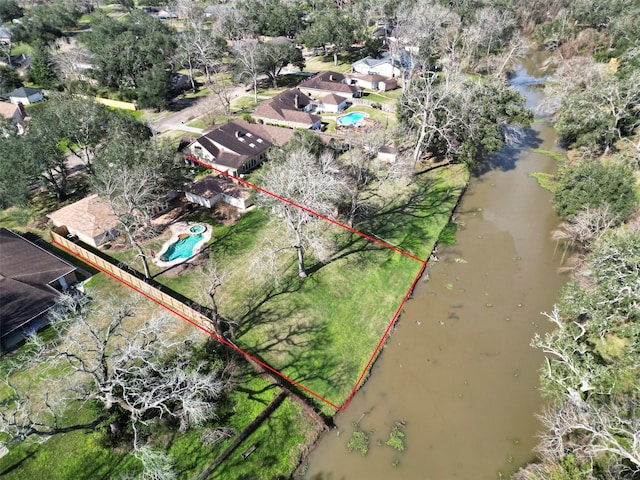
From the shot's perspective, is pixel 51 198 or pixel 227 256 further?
pixel 51 198

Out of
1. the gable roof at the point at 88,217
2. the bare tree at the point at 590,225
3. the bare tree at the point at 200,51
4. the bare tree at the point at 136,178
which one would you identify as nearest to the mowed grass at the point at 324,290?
the bare tree at the point at 136,178

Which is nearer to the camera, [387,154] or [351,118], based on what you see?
[387,154]

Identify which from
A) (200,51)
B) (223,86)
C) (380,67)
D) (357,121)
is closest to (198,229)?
(357,121)

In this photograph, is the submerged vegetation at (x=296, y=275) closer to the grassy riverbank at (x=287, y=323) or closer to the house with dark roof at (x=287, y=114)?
the grassy riverbank at (x=287, y=323)

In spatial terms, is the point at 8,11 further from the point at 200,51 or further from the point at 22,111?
the point at 200,51

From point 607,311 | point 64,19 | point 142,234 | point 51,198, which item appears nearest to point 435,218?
point 607,311

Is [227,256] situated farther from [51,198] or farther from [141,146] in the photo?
[51,198]
